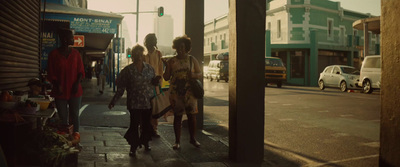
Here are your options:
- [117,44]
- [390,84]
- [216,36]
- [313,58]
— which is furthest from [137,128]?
[216,36]

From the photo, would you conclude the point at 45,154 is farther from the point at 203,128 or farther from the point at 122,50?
the point at 122,50

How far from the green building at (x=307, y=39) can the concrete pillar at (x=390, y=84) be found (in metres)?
34.7

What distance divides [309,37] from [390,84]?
3636 cm

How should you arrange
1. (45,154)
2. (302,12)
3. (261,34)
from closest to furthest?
(45,154)
(261,34)
(302,12)

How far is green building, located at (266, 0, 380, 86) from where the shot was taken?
1431 inches

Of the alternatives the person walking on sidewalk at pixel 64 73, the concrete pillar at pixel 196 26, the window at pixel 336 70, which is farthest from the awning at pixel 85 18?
the window at pixel 336 70

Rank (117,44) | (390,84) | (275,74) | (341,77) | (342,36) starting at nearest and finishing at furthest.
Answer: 1. (390,84)
2. (117,44)
3. (341,77)
4. (275,74)
5. (342,36)

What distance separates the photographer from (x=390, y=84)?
2080 millimetres

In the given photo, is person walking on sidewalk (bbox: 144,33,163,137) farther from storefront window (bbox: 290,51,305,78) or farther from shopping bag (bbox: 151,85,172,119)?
storefront window (bbox: 290,51,305,78)

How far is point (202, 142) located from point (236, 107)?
165cm

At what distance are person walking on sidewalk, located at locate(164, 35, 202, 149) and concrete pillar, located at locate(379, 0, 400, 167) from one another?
138 inches

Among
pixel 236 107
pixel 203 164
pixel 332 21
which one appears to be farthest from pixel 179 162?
pixel 332 21

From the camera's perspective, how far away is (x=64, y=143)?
400 centimetres

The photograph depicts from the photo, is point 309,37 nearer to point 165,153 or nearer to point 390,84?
point 165,153
